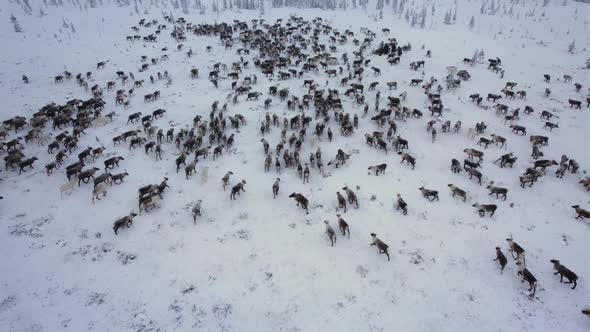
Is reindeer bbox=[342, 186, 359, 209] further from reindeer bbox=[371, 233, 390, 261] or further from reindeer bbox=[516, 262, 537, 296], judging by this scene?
reindeer bbox=[516, 262, 537, 296]

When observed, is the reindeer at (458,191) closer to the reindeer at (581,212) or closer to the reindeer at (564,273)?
the reindeer at (564,273)

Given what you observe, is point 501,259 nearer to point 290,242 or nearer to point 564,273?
point 564,273

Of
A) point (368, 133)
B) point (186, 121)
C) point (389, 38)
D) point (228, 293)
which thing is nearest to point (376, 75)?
point (368, 133)

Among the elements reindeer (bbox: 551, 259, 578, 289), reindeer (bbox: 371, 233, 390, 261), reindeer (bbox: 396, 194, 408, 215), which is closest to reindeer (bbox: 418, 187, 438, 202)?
reindeer (bbox: 396, 194, 408, 215)

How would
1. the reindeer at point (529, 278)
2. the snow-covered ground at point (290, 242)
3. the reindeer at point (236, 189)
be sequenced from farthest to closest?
the reindeer at point (236, 189), the reindeer at point (529, 278), the snow-covered ground at point (290, 242)

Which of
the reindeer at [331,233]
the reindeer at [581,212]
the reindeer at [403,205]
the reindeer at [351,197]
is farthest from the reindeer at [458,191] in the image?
the reindeer at [331,233]
